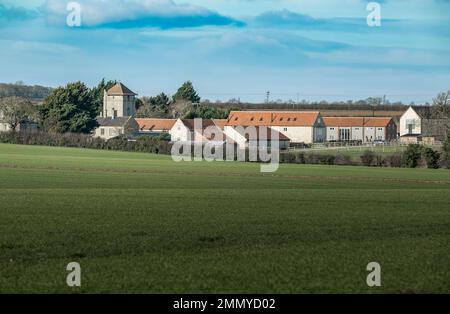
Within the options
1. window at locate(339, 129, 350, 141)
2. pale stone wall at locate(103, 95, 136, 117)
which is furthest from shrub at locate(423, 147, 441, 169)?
pale stone wall at locate(103, 95, 136, 117)

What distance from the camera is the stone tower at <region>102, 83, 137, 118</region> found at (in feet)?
618

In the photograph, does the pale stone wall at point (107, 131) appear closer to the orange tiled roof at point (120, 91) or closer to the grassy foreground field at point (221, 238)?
the orange tiled roof at point (120, 91)

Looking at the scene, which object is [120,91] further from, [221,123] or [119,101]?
[221,123]

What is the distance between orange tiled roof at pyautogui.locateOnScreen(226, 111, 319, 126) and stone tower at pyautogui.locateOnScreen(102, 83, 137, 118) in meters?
43.0

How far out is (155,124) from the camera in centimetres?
15888

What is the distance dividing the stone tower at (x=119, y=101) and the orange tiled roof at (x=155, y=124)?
85.0 feet

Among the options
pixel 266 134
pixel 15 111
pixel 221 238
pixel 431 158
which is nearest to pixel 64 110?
pixel 15 111

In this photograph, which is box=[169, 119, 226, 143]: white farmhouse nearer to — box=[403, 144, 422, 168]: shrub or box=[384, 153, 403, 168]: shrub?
box=[384, 153, 403, 168]: shrub

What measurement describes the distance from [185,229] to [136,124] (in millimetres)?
132037

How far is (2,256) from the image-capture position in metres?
17.9

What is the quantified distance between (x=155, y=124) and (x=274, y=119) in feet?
76.5

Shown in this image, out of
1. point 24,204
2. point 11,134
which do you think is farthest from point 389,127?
point 24,204

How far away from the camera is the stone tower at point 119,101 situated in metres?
188
